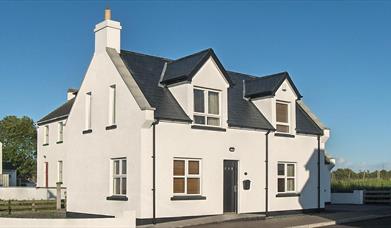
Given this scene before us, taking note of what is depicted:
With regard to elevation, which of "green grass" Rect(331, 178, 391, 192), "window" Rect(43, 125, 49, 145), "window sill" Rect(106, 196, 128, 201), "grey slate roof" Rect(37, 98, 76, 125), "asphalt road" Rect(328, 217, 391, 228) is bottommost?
"asphalt road" Rect(328, 217, 391, 228)

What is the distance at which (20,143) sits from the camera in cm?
7744

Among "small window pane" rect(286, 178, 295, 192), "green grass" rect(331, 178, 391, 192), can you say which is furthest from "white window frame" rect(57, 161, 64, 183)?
"small window pane" rect(286, 178, 295, 192)

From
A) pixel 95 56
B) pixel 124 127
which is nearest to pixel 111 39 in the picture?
pixel 95 56

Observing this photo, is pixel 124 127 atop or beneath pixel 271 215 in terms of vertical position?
atop

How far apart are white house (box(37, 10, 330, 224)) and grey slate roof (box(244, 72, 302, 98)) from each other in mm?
62

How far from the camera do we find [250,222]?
21.6 meters

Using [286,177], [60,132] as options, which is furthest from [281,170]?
[60,132]

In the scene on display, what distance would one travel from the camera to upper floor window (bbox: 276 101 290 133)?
2547 cm

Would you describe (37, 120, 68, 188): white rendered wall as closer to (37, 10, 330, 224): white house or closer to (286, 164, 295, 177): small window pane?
(37, 10, 330, 224): white house

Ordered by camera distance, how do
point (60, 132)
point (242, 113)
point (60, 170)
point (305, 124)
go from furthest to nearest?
point (60, 132) → point (60, 170) → point (305, 124) → point (242, 113)

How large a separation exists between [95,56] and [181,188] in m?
7.26

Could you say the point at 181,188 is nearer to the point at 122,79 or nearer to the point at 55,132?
the point at 122,79

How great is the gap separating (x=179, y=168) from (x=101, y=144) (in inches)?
148

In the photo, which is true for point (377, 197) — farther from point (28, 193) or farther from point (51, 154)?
point (51, 154)
